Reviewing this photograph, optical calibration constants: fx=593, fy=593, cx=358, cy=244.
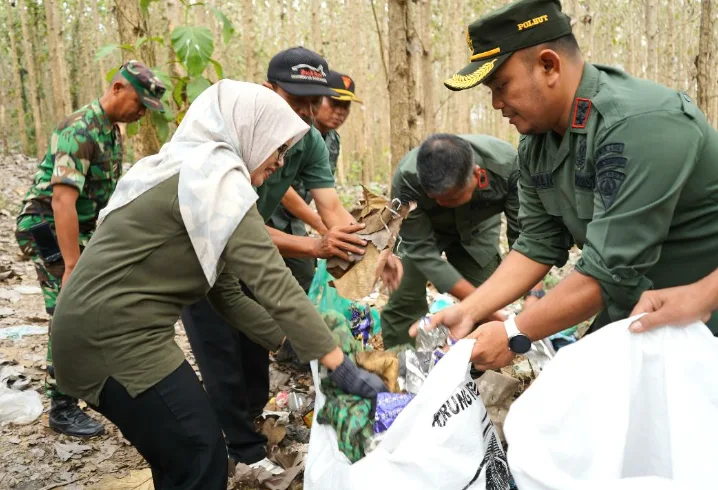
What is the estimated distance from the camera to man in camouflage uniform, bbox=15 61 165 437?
2.74 meters

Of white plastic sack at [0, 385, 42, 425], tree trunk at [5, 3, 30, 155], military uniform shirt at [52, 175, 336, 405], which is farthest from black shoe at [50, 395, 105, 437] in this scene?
tree trunk at [5, 3, 30, 155]

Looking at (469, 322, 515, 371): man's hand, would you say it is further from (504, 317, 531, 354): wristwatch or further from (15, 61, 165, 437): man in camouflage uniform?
(15, 61, 165, 437): man in camouflage uniform

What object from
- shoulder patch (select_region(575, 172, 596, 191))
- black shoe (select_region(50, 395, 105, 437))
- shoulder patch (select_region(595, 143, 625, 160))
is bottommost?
black shoe (select_region(50, 395, 105, 437))

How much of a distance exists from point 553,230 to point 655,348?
28.2 inches

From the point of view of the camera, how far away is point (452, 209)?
3332mm

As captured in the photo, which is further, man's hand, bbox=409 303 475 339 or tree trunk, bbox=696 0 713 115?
tree trunk, bbox=696 0 713 115

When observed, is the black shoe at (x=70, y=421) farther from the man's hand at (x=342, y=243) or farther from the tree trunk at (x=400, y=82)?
the tree trunk at (x=400, y=82)

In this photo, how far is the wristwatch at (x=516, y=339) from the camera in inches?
66.9

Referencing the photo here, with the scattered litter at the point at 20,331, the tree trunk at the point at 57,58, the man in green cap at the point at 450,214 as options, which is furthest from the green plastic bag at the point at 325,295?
the tree trunk at the point at 57,58

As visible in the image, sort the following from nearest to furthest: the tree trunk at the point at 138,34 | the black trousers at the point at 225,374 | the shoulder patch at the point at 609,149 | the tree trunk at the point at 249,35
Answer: the shoulder patch at the point at 609,149, the black trousers at the point at 225,374, the tree trunk at the point at 138,34, the tree trunk at the point at 249,35

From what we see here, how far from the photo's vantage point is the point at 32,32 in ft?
53.3

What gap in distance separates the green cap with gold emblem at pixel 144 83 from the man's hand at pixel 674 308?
2345 millimetres

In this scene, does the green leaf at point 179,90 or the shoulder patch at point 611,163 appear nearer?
the shoulder patch at point 611,163

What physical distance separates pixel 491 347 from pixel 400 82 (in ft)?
7.07
